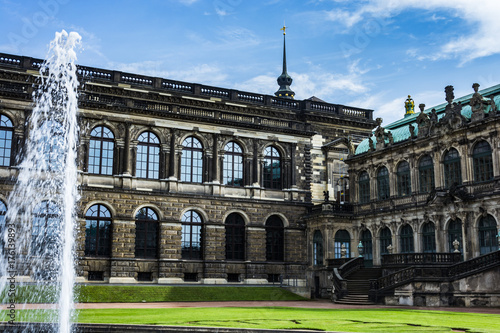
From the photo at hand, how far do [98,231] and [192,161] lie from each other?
8.52 m

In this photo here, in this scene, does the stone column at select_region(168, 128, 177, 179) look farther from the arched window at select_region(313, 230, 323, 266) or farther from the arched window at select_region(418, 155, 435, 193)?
the arched window at select_region(418, 155, 435, 193)

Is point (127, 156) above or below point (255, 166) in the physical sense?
below

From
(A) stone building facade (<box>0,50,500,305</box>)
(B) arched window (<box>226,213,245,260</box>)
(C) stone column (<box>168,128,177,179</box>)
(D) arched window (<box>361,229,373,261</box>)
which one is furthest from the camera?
(D) arched window (<box>361,229,373,261</box>)

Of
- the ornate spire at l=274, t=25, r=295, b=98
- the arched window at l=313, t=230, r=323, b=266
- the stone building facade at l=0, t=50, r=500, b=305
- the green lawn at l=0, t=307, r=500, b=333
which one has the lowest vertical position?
the green lawn at l=0, t=307, r=500, b=333

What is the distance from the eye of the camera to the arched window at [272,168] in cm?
4553

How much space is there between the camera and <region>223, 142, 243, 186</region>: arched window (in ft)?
144

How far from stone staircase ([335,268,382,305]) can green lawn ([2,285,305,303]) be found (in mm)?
3868

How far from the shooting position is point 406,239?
39594mm

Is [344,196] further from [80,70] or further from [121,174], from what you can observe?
[80,70]

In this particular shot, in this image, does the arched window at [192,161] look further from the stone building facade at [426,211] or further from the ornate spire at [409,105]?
the ornate spire at [409,105]

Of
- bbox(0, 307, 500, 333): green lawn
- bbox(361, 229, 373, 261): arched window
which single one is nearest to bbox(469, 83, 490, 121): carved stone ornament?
bbox(361, 229, 373, 261): arched window

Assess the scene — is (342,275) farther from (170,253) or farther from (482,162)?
(170,253)

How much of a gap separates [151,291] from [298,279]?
13.0 m

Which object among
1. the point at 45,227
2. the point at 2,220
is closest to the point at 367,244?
the point at 45,227
